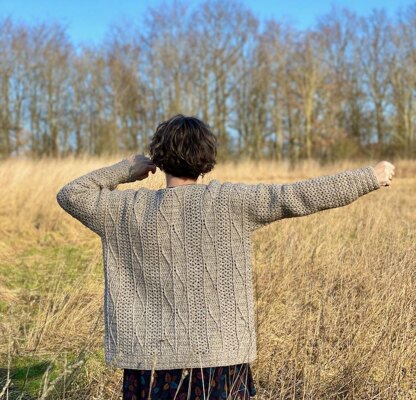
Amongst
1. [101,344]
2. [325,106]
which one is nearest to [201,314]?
[101,344]

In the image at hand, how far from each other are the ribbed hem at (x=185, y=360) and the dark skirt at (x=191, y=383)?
38mm

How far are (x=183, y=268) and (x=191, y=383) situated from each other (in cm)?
38

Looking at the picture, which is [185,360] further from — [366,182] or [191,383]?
[366,182]

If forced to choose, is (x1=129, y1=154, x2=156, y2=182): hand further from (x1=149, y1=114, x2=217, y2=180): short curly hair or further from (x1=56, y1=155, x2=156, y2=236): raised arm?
(x1=149, y1=114, x2=217, y2=180): short curly hair

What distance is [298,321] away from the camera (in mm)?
3053

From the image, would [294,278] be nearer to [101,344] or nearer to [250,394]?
[101,344]

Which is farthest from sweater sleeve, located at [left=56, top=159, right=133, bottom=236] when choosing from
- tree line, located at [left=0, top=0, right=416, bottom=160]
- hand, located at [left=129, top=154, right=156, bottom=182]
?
tree line, located at [left=0, top=0, right=416, bottom=160]

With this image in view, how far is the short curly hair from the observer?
1695mm

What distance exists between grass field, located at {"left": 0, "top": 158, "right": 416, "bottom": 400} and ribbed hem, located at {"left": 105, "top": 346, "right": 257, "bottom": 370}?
0.23 meters

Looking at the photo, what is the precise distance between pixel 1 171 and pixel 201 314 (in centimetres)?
899

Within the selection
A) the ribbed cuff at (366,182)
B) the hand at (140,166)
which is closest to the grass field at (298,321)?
the hand at (140,166)

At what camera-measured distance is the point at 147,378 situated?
180 cm

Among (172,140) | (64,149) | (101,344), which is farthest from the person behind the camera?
(64,149)

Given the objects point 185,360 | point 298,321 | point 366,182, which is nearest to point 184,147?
point 366,182
